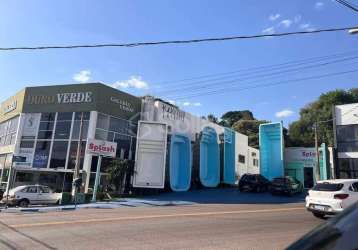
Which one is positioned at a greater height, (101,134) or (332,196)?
(101,134)

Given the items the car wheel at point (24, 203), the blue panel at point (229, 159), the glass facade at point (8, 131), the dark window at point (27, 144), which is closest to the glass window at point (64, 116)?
the dark window at point (27, 144)

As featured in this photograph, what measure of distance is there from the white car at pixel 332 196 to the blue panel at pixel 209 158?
22.0 metres

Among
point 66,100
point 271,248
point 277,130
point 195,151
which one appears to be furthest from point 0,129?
point 271,248

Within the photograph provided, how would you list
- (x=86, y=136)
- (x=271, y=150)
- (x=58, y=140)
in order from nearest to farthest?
(x=86, y=136), (x=58, y=140), (x=271, y=150)

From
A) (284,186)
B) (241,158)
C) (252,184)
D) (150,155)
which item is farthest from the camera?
(241,158)

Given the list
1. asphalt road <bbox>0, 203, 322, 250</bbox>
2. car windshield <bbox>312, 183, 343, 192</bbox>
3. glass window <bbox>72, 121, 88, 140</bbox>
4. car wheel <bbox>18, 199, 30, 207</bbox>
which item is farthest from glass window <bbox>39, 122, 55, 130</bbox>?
car windshield <bbox>312, 183, 343, 192</bbox>

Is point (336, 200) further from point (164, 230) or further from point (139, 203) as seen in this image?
point (139, 203)

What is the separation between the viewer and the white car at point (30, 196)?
25.8 meters

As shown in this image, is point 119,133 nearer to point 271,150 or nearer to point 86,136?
point 86,136

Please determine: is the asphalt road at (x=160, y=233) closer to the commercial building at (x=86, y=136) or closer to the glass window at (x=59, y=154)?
the commercial building at (x=86, y=136)

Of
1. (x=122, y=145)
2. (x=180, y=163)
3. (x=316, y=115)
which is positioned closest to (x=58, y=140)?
(x=122, y=145)

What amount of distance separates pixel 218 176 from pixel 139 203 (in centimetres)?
1450

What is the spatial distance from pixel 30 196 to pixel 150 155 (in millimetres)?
9689

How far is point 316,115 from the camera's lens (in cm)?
6222
